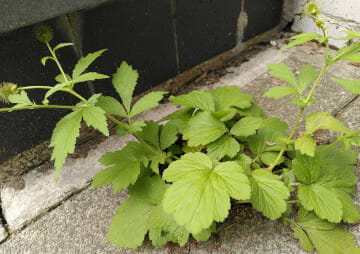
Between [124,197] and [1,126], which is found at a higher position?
[1,126]

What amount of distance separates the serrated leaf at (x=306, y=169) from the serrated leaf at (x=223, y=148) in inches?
11.8

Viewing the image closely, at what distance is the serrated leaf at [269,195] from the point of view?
128 centimetres

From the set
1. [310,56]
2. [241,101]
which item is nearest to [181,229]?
[241,101]

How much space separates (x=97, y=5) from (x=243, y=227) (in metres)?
1.64

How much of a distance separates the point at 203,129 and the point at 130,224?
0.63 m

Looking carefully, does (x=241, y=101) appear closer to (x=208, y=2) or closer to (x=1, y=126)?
(x=208, y=2)

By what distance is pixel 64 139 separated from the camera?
1.14 meters

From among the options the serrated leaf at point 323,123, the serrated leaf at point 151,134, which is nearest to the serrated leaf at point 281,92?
the serrated leaf at point 323,123

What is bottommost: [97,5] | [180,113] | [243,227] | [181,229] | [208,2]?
[243,227]

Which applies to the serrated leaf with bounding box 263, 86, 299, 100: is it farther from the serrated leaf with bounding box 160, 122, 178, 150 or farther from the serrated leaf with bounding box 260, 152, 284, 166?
the serrated leaf with bounding box 160, 122, 178, 150

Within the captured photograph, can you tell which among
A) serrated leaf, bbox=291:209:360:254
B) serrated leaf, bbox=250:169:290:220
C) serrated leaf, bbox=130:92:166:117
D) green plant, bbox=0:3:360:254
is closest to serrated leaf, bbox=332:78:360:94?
green plant, bbox=0:3:360:254

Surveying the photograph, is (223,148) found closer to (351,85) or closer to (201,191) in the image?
(201,191)

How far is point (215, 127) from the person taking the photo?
1542 mm

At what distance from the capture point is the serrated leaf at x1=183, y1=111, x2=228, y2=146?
1.49 meters
